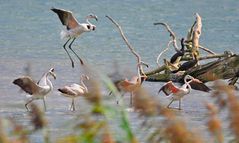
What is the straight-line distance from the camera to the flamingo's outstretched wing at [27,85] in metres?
7.69

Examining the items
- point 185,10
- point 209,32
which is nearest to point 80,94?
point 209,32

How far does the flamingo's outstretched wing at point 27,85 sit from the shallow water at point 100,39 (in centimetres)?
12

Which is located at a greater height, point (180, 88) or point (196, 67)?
point (196, 67)

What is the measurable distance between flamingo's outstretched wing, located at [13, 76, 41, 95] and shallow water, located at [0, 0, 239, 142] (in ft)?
0.39

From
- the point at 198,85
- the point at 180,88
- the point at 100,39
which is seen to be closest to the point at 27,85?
the point at 180,88

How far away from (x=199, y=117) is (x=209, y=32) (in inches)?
274

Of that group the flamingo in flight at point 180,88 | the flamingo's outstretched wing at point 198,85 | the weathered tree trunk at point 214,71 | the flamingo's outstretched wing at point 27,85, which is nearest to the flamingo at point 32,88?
the flamingo's outstretched wing at point 27,85

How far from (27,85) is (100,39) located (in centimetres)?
531

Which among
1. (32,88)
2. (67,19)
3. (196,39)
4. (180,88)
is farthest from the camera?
(67,19)

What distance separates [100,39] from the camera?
13.0 metres

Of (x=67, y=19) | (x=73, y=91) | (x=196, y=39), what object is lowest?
(x=73, y=91)

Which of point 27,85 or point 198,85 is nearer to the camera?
point 27,85

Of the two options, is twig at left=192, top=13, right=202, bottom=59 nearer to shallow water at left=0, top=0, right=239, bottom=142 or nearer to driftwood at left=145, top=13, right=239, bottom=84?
driftwood at left=145, top=13, right=239, bottom=84

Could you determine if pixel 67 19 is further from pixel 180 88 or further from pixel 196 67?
pixel 180 88
